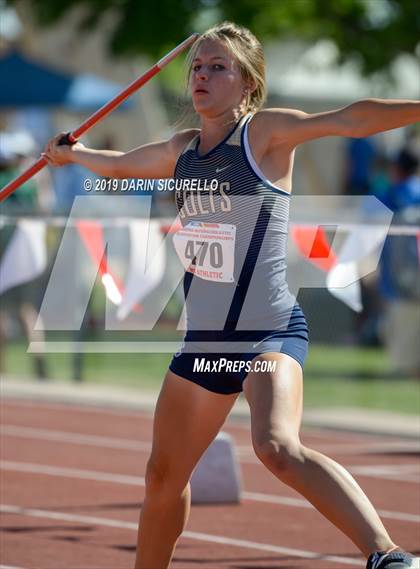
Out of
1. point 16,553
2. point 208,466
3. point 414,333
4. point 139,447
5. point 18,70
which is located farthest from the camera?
point 18,70

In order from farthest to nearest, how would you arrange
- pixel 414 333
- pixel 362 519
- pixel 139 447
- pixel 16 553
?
pixel 414 333, pixel 139 447, pixel 16 553, pixel 362 519

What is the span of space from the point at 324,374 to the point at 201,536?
755 cm

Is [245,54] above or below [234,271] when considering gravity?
above

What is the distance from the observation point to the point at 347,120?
15.5 ft

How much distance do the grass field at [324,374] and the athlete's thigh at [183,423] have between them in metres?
7.41

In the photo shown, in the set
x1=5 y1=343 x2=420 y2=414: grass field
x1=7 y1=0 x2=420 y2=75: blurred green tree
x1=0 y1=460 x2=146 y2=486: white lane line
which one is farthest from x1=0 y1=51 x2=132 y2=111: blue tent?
x1=0 y1=460 x2=146 y2=486: white lane line

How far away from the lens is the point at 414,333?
13.3 m

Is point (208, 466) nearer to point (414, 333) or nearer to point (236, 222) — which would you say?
point (236, 222)

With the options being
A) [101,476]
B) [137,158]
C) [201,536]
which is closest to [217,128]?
[137,158]

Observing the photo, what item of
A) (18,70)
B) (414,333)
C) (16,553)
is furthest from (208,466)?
(18,70)

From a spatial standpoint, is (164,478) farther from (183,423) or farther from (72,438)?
(72,438)

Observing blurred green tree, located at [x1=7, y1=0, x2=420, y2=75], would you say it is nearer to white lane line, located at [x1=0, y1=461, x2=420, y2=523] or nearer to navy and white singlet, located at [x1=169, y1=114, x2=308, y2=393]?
white lane line, located at [x1=0, y1=461, x2=420, y2=523]

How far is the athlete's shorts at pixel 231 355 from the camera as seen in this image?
493 centimetres

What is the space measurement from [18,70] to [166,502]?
1606cm
